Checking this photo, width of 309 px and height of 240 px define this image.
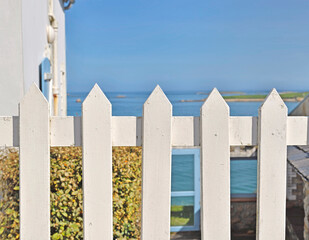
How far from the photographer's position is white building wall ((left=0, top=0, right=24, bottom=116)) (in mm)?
2924

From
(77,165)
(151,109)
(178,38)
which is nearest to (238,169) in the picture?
(77,165)

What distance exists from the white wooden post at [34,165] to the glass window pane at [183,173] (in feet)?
12.7

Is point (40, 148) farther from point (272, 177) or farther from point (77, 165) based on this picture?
point (272, 177)

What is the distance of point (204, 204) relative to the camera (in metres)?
1.80

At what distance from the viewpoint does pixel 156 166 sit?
5.78ft

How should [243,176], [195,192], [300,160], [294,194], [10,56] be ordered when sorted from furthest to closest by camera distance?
1. [243,176]
2. [195,192]
3. [294,194]
4. [300,160]
5. [10,56]

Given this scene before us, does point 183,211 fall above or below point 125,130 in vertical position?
below

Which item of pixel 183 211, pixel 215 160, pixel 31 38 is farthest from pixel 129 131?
pixel 183 211

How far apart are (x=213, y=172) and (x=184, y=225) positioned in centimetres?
421

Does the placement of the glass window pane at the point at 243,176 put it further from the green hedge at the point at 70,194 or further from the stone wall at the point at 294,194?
the green hedge at the point at 70,194

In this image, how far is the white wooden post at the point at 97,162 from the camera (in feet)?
5.71

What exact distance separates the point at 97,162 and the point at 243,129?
739 mm

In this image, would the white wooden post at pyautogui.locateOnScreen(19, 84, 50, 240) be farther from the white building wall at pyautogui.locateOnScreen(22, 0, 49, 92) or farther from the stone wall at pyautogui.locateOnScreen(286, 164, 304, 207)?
the stone wall at pyautogui.locateOnScreen(286, 164, 304, 207)

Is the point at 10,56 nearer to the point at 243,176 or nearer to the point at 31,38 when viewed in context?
the point at 31,38
